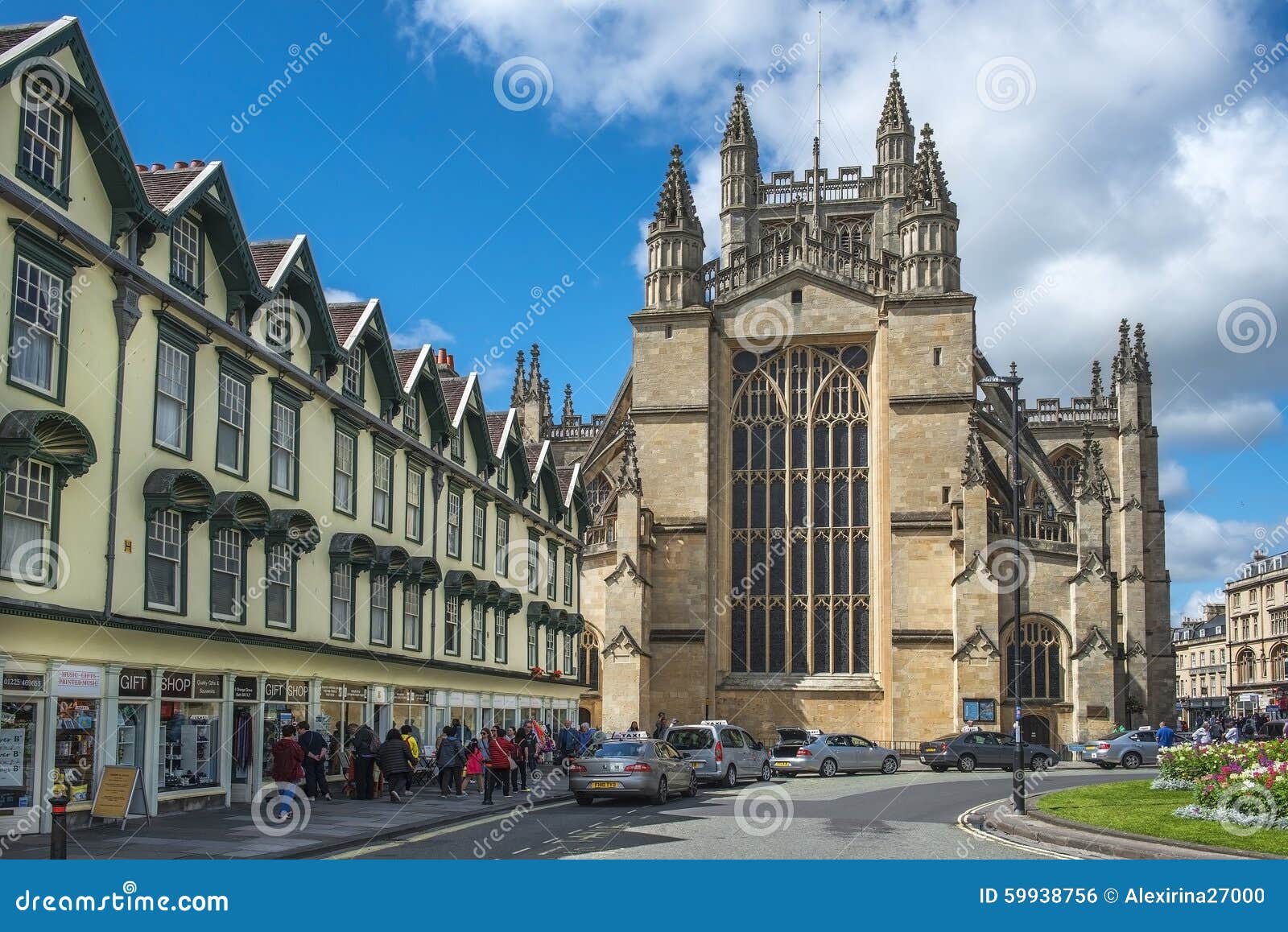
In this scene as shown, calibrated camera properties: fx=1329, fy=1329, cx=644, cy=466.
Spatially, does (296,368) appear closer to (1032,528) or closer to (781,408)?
(781,408)

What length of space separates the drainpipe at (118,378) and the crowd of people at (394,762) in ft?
16.3

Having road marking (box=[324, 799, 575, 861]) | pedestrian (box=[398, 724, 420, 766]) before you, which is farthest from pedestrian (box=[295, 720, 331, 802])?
road marking (box=[324, 799, 575, 861])

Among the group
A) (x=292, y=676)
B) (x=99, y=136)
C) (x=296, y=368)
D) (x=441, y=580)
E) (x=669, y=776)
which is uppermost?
(x=99, y=136)

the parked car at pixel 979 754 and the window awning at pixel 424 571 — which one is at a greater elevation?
the window awning at pixel 424 571

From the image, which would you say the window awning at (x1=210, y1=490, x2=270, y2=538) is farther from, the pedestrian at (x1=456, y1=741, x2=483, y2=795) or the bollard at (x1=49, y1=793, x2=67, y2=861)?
the bollard at (x1=49, y1=793, x2=67, y2=861)

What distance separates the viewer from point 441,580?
3084 centimetres

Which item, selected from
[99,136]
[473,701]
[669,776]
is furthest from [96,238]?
[473,701]

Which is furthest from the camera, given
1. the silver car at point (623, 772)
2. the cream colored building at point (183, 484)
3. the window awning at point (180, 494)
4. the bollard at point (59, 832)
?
the silver car at point (623, 772)

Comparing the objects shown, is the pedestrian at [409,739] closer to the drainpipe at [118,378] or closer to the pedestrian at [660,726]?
the drainpipe at [118,378]

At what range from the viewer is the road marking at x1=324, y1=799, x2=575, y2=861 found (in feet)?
51.5

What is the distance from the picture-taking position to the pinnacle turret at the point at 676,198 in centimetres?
5109

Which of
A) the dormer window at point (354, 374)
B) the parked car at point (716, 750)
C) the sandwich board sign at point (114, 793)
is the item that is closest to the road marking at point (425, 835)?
the sandwich board sign at point (114, 793)

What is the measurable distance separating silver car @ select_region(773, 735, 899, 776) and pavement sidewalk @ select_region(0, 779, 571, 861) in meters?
14.6

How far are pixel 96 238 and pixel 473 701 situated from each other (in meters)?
18.6
